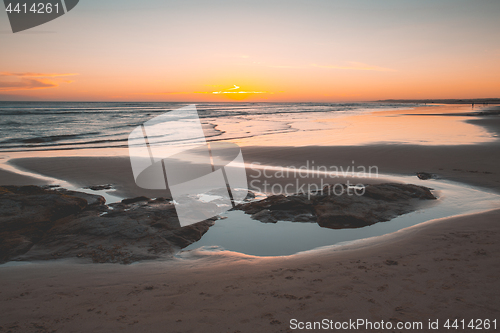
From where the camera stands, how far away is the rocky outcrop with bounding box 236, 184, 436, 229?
4.98 metres

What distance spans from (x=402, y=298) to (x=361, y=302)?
0.40m

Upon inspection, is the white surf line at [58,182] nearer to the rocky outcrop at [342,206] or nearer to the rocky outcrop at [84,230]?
the rocky outcrop at [84,230]

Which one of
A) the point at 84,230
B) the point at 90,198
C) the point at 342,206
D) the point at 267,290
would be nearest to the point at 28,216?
the point at 84,230

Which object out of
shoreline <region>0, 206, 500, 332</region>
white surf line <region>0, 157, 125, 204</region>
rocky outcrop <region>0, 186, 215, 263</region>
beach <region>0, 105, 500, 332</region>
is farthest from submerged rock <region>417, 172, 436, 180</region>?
white surf line <region>0, 157, 125, 204</region>

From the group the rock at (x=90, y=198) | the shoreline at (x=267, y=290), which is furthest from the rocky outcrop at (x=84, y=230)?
the shoreline at (x=267, y=290)

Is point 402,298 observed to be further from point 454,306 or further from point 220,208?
point 220,208

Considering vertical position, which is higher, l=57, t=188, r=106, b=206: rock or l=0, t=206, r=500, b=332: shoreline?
l=57, t=188, r=106, b=206: rock

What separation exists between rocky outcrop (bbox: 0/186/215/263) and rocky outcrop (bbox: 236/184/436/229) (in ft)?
3.76

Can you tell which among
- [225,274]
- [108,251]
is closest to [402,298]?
[225,274]

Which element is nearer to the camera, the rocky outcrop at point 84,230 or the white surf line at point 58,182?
the rocky outcrop at point 84,230

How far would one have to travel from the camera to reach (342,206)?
208 inches

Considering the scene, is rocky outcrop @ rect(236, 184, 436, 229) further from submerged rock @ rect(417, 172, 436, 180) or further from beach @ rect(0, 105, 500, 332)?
submerged rock @ rect(417, 172, 436, 180)

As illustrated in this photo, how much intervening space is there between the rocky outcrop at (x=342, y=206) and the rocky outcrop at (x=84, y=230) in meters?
1.15

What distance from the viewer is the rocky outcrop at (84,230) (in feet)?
12.6
